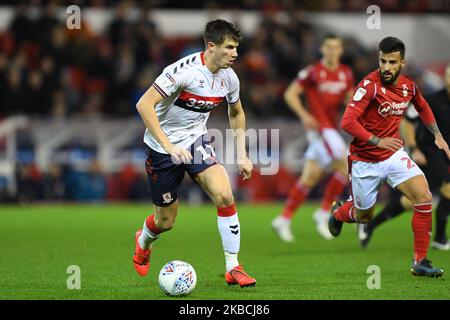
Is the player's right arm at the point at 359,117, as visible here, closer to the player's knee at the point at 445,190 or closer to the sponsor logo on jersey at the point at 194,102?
the sponsor logo on jersey at the point at 194,102

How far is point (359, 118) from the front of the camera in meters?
8.68

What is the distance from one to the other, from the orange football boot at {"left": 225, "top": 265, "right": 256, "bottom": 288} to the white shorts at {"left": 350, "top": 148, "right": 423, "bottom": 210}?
184 cm

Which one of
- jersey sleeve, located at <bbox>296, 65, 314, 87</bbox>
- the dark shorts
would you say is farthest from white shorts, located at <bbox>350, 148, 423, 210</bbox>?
jersey sleeve, located at <bbox>296, 65, 314, 87</bbox>

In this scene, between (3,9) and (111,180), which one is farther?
(3,9)

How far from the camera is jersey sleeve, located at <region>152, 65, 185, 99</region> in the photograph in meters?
7.64

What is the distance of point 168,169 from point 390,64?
2152mm

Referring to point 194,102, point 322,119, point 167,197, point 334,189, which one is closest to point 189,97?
point 194,102

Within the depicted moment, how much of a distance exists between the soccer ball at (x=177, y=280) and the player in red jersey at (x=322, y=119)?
5109 mm

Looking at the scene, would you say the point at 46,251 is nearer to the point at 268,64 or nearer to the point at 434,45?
the point at 268,64

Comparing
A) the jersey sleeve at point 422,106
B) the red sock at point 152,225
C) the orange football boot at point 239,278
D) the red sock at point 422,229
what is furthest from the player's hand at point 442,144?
the red sock at point 152,225

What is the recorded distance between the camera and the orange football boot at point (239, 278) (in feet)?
24.6

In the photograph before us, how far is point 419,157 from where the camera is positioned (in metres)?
10.7

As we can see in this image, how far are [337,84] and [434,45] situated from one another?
11.3 meters

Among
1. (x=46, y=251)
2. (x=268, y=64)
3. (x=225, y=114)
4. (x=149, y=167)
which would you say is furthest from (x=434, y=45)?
(x=149, y=167)
